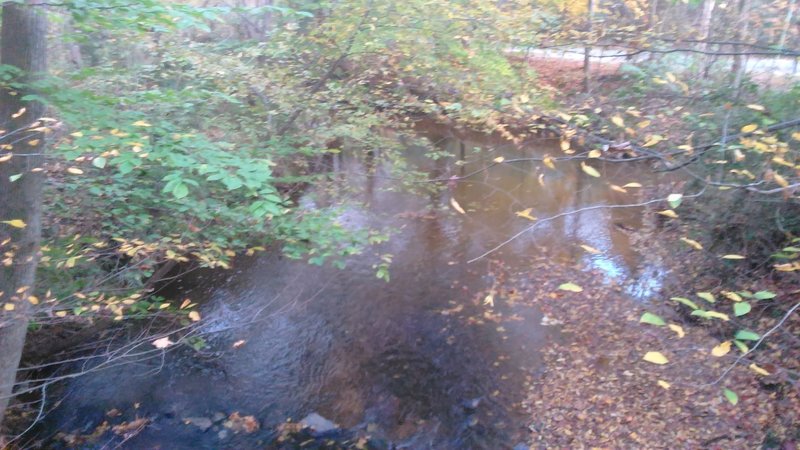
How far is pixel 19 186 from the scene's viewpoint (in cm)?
496

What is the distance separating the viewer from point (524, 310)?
28.4ft

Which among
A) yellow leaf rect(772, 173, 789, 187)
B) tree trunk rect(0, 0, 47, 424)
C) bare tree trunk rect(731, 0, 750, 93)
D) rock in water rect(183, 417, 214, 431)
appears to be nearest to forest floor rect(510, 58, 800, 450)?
yellow leaf rect(772, 173, 789, 187)

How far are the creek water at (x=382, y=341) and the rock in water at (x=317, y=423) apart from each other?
0.11 meters

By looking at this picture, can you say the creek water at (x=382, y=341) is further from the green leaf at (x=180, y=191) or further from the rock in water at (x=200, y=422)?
the green leaf at (x=180, y=191)

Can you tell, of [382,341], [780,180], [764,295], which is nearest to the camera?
[764,295]

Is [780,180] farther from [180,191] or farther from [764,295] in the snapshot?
[180,191]

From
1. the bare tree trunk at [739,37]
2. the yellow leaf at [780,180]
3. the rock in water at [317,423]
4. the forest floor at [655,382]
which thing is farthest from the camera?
the bare tree trunk at [739,37]

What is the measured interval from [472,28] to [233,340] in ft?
20.3

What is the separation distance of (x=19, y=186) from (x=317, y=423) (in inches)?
162

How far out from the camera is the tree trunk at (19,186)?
469 cm

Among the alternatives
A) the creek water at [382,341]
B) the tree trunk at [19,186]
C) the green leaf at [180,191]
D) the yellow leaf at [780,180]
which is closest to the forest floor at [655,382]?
the creek water at [382,341]

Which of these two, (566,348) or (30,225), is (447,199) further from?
(30,225)

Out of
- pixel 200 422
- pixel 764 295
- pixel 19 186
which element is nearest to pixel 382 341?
pixel 200 422

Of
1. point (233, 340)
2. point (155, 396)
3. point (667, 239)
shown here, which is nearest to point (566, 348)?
point (667, 239)
